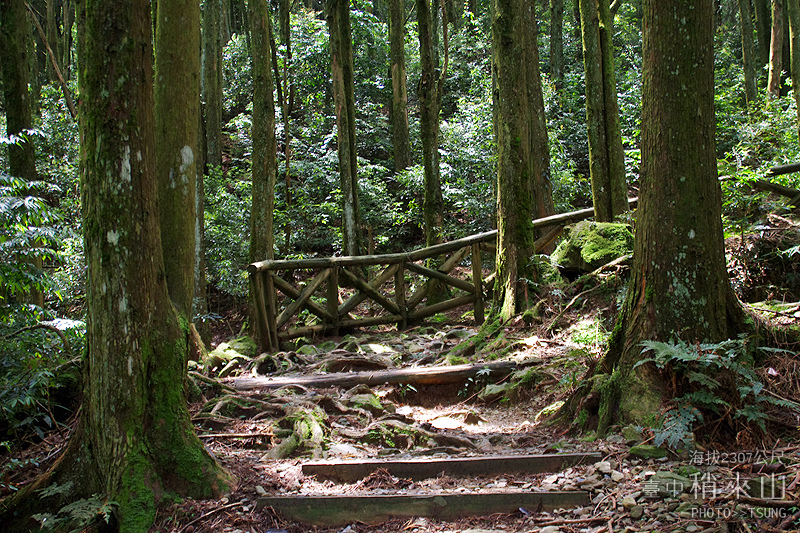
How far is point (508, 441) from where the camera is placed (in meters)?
4.66

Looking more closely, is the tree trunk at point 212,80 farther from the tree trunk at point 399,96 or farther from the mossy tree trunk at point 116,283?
the mossy tree trunk at point 116,283

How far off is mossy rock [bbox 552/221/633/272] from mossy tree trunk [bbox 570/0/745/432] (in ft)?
10.3

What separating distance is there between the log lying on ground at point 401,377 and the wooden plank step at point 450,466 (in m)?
2.32

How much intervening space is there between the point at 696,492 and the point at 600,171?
734cm

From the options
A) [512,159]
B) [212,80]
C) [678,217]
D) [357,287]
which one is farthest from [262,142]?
[212,80]

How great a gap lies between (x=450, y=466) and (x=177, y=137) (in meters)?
3.92

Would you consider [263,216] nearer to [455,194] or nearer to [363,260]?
[363,260]

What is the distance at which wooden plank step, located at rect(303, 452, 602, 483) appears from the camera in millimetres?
3725

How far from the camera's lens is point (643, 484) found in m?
3.19

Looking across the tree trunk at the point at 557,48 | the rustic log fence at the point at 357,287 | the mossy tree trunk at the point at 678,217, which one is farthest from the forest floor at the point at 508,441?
the tree trunk at the point at 557,48

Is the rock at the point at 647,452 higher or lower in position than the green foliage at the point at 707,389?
lower

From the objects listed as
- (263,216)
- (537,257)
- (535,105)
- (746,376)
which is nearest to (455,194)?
(535,105)

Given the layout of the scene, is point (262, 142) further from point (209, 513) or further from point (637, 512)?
point (637, 512)

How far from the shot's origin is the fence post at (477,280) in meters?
9.43
